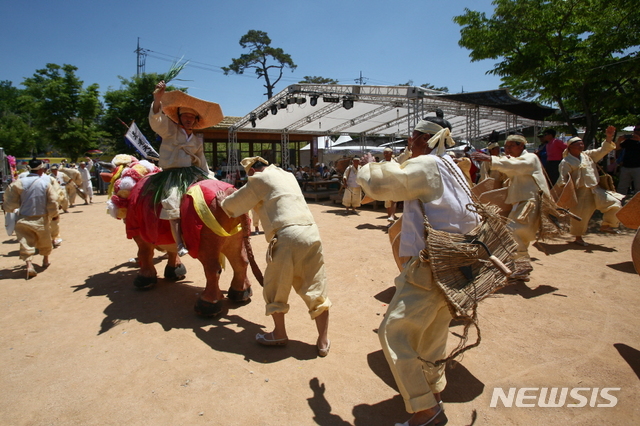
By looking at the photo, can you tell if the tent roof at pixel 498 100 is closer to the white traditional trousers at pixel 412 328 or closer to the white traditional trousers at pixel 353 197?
the white traditional trousers at pixel 353 197

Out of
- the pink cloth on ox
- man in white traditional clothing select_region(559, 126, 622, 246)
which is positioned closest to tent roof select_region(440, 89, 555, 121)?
man in white traditional clothing select_region(559, 126, 622, 246)

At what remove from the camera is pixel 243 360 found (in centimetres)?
334

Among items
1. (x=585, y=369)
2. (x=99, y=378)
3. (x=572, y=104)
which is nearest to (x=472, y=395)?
(x=585, y=369)

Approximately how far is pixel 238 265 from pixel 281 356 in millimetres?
1348

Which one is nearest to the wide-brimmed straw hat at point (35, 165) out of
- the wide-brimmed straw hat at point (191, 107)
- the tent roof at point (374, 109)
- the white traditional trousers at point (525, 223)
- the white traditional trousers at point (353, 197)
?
the wide-brimmed straw hat at point (191, 107)

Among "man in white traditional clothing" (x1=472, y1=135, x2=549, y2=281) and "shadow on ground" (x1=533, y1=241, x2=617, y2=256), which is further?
"shadow on ground" (x1=533, y1=241, x2=617, y2=256)

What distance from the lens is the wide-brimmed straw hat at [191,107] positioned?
14.1 ft

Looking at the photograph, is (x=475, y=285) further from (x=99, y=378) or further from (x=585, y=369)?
(x=99, y=378)

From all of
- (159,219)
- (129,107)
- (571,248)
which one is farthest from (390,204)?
(129,107)

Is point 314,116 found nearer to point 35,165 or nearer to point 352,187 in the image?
point 352,187

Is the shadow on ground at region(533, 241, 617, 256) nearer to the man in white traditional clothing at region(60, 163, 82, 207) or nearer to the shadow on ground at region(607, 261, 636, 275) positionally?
the shadow on ground at region(607, 261, 636, 275)

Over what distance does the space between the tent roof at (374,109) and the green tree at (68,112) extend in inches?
427

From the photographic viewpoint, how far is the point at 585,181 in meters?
6.45

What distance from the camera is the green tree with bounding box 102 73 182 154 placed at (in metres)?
23.1
